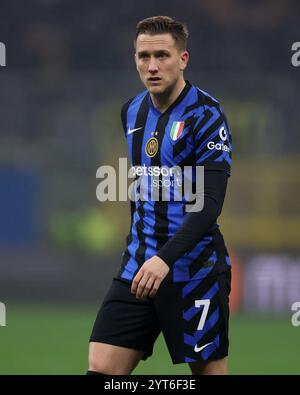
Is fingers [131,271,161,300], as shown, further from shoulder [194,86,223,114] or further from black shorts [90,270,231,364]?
shoulder [194,86,223,114]

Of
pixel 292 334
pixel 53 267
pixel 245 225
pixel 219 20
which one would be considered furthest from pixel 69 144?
pixel 292 334

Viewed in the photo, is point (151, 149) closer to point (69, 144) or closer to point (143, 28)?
point (143, 28)

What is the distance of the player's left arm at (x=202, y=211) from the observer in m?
4.10

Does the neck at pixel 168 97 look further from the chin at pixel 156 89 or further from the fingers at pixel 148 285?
the fingers at pixel 148 285

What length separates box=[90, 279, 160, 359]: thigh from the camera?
4.49m

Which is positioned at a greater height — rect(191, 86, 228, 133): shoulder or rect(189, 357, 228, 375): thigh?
rect(191, 86, 228, 133): shoulder

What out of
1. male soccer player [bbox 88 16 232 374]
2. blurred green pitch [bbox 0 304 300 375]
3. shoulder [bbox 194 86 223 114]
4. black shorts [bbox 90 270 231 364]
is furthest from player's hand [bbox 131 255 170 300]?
blurred green pitch [bbox 0 304 300 375]

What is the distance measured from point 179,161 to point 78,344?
449 cm

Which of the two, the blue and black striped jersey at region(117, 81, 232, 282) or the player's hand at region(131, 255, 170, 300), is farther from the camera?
the blue and black striped jersey at region(117, 81, 232, 282)

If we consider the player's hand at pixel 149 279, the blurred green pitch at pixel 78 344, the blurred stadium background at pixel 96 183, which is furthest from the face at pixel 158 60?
the blurred stadium background at pixel 96 183

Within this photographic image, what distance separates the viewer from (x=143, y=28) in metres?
4.55

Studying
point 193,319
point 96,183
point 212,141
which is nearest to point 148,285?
point 193,319

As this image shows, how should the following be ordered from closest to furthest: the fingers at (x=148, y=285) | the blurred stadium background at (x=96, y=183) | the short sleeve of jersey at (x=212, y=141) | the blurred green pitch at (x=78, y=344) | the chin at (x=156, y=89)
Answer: the fingers at (x=148, y=285) < the short sleeve of jersey at (x=212, y=141) < the chin at (x=156, y=89) < the blurred green pitch at (x=78, y=344) < the blurred stadium background at (x=96, y=183)

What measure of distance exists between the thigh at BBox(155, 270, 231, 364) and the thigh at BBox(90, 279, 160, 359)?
0.06 m
